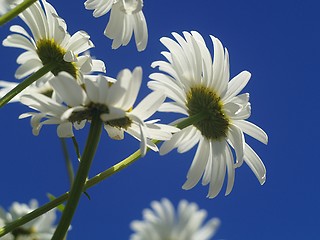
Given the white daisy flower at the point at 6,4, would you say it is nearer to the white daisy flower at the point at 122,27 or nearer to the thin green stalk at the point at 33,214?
the white daisy flower at the point at 122,27

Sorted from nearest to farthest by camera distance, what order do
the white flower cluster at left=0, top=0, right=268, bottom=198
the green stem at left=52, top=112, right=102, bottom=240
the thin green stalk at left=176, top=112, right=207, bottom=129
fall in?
the green stem at left=52, top=112, right=102, bottom=240
the thin green stalk at left=176, top=112, right=207, bottom=129
the white flower cluster at left=0, top=0, right=268, bottom=198

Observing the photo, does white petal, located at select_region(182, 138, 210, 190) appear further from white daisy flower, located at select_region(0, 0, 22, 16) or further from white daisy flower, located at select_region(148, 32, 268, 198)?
white daisy flower, located at select_region(0, 0, 22, 16)

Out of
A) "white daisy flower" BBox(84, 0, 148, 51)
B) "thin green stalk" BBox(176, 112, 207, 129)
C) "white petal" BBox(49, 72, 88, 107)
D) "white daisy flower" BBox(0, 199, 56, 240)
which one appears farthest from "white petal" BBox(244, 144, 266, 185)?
"white daisy flower" BBox(0, 199, 56, 240)

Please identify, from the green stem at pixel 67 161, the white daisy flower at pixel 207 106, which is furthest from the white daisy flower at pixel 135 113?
the green stem at pixel 67 161

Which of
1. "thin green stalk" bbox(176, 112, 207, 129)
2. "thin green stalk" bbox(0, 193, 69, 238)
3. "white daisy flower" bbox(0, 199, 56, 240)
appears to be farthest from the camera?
"white daisy flower" bbox(0, 199, 56, 240)

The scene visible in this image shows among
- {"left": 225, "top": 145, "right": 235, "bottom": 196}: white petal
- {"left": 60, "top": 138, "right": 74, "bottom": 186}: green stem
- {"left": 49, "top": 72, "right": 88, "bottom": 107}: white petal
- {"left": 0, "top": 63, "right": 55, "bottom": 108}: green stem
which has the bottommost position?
{"left": 49, "top": 72, "right": 88, "bottom": 107}: white petal

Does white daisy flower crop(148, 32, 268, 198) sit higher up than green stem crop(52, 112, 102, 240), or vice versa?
white daisy flower crop(148, 32, 268, 198)

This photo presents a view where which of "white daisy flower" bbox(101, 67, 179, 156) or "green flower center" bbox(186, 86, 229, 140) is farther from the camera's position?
"green flower center" bbox(186, 86, 229, 140)

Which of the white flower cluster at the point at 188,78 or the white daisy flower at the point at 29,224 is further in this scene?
the white daisy flower at the point at 29,224
